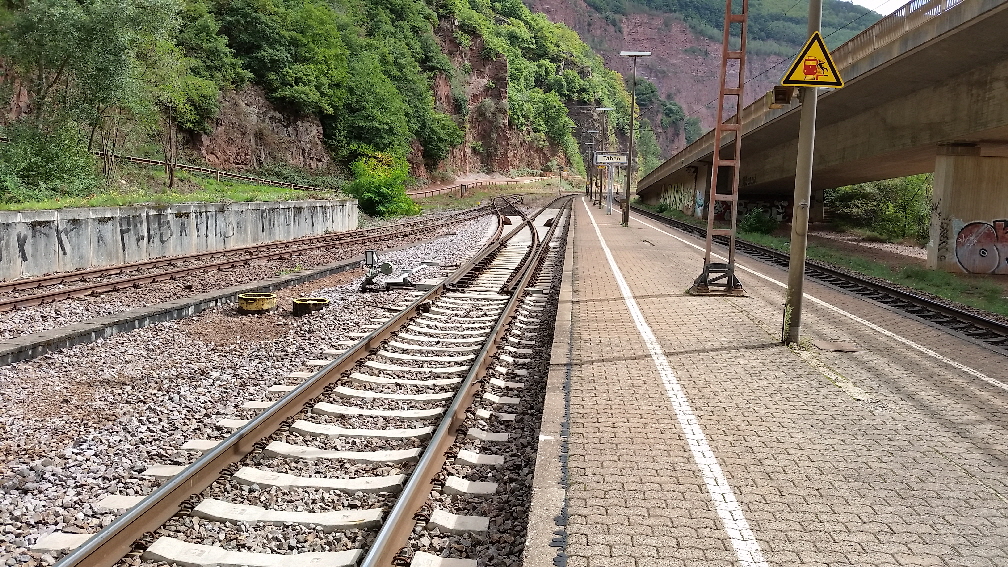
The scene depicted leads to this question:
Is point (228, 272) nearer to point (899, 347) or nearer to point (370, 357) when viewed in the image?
point (370, 357)

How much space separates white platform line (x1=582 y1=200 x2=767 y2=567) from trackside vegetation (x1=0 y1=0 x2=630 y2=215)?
19.0m

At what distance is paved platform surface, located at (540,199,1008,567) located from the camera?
431cm

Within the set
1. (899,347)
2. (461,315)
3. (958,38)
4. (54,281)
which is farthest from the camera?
(958,38)

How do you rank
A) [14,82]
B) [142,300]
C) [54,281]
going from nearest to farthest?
[142,300] < [54,281] < [14,82]

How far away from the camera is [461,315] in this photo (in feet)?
39.8

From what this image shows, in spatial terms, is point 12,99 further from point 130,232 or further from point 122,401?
point 122,401

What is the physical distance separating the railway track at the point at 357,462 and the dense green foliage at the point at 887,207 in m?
31.6

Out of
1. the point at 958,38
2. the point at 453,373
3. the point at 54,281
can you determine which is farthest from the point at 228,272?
the point at 958,38

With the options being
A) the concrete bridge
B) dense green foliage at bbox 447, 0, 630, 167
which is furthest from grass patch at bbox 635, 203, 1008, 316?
dense green foliage at bbox 447, 0, 630, 167

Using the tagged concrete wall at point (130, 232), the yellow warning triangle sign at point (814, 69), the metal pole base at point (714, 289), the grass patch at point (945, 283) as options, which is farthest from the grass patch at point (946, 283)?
the tagged concrete wall at point (130, 232)

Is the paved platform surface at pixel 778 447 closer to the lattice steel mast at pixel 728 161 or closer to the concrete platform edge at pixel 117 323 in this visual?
the lattice steel mast at pixel 728 161

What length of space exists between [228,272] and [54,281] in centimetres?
370

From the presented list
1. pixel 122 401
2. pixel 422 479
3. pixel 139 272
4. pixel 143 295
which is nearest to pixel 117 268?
pixel 139 272

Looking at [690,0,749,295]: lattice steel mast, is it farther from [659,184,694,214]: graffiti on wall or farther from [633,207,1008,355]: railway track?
[659,184,694,214]: graffiti on wall
